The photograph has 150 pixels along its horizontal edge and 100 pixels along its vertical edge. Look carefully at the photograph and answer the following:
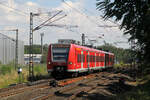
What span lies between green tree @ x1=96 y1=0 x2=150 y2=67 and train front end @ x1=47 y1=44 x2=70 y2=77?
30.2ft

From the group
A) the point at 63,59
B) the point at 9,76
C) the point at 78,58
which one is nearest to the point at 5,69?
the point at 9,76

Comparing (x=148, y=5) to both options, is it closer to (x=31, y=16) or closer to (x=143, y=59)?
(x=143, y=59)

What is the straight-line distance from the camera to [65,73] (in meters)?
20.9

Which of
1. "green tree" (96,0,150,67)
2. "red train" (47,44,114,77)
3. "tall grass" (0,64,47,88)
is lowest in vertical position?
"tall grass" (0,64,47,88)

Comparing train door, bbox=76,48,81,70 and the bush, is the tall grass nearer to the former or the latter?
the bush

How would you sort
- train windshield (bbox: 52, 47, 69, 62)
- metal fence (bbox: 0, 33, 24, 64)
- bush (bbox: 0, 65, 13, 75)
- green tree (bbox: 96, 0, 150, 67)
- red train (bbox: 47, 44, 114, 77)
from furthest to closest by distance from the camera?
metal fence (bbox: 0, 33, 24, 64)
bush (bbox: 0, 65, 13, 75)
train windshield (bbox: 52, 47, 69, 62)
red train (bbox: 47, 44, 114, 77)
green tree (bbox: 96, 0, 150, 67)

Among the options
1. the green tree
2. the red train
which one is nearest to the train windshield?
the red train

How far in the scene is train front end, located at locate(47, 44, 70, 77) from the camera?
20.3 meters

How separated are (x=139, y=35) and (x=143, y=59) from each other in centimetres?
112

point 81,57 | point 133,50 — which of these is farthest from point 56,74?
point 133,50

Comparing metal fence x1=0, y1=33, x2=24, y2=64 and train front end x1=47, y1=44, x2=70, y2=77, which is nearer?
train front end x1=47, y1=44, x2=70, y2=77

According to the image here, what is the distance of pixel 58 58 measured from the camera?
20.6 m

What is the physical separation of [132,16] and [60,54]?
10308 mm

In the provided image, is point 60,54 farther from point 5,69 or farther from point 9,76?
point 5,69
